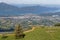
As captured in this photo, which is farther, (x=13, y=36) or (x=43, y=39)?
(x=13, y=36)

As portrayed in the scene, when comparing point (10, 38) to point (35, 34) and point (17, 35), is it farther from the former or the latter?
point (35, 34)

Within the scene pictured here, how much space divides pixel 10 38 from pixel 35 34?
13.3ft

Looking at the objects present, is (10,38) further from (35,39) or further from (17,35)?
(35,39)

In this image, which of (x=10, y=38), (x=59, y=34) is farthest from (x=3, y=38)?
(x=59, y=34)

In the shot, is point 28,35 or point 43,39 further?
point 28,35

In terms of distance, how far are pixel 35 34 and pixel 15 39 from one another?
10.5ft

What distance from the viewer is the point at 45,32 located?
3416cm

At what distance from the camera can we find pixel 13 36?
1341 inches

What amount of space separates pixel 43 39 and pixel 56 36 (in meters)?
2.56

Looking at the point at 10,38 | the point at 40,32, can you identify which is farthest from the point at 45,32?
the point at 10,38

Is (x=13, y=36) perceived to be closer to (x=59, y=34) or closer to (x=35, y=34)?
(x=35, y=34)

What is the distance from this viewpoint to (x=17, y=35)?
33.3 meters

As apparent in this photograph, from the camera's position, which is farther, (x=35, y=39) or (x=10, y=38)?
(x=10, y=38)

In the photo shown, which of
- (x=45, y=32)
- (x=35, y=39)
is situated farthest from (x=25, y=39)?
(x=45, y=32)
